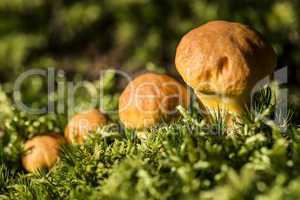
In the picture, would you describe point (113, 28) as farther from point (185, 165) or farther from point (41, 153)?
point (185, 165)

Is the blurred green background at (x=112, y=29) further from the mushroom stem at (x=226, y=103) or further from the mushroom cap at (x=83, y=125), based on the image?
the mushroom stem at (x=226, y=103)

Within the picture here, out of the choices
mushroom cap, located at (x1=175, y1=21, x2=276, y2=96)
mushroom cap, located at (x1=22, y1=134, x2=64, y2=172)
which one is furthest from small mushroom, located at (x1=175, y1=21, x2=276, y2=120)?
mushroom cap, located at (x1=22, y1=134, x2=64, y2=172)

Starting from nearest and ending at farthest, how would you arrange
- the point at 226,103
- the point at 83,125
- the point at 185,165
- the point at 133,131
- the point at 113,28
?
the point at 185,165
the point at 226,103
the point at 133,131
the point at 83,125
the point at 113,28

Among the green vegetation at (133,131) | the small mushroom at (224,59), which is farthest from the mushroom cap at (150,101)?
the small mushroom at (224,59)

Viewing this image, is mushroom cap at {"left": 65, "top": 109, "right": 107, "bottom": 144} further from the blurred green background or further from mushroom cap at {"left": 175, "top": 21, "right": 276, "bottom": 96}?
the blurred green background

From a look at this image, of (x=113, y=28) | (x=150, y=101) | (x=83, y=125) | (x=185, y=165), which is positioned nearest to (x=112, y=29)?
(x=113, y=28)

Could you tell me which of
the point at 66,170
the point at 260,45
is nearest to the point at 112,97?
the point at 66,170

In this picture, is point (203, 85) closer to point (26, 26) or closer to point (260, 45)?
point (260, 45)
